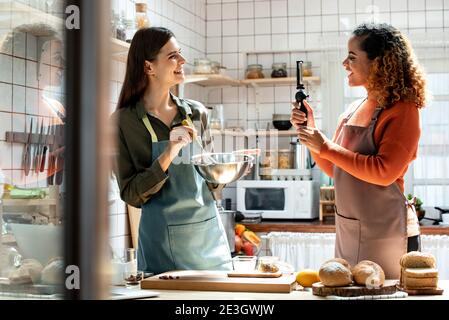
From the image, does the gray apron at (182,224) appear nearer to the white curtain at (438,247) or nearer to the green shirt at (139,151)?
the green shirt at (139,151)

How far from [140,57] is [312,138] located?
1.77 ft

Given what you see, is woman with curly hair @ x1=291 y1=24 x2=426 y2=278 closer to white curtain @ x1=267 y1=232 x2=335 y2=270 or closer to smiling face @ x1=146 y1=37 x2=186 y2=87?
smiling face @ x1=146 y1=37 x2=186 y2=87

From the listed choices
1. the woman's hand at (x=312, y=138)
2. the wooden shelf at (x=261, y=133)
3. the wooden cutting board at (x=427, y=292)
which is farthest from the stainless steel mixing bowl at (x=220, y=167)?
the wooden shelf at (x=261, y=133)

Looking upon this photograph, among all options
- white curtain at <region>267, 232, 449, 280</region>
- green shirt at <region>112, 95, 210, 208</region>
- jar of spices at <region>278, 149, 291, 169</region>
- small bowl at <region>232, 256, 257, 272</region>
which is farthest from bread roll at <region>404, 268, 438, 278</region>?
jar of spices at <region>278, 149, 291, 169</region>

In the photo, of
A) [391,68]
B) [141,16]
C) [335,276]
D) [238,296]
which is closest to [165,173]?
[238,296]

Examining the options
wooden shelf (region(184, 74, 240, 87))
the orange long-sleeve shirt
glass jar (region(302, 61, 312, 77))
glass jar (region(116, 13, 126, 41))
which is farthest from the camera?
glass jar (region(302, 61, 312, 77))

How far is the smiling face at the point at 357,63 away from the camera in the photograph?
1812mm

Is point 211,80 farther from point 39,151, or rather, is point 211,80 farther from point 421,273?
point 39,151

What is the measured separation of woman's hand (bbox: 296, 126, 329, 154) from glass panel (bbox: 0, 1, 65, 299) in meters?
1.48

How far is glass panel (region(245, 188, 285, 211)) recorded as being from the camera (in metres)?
4.16

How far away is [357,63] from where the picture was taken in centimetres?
182

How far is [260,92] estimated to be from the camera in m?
4.66
